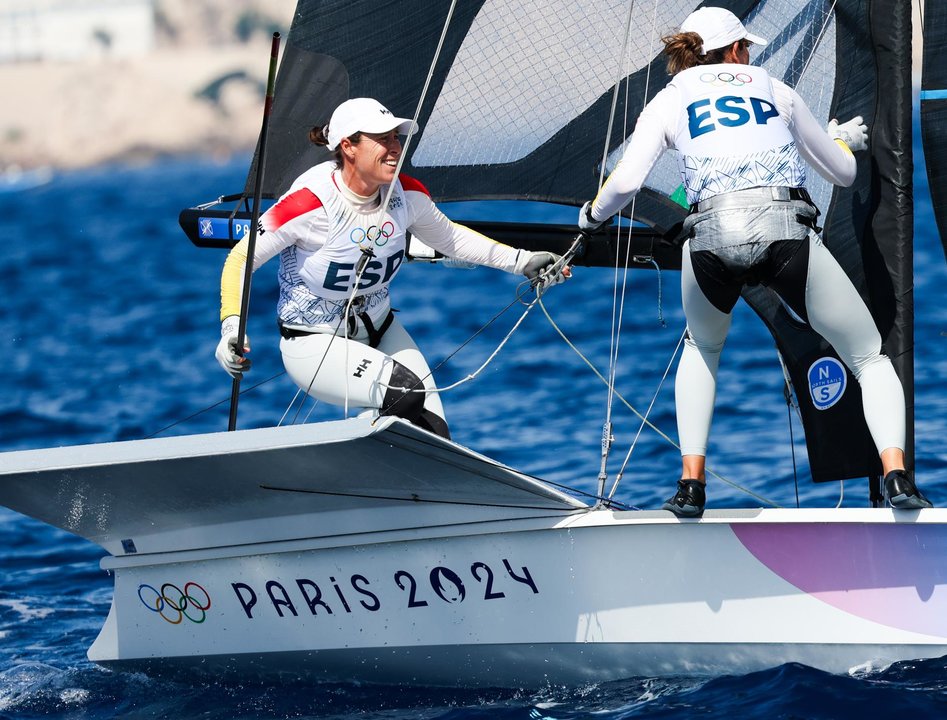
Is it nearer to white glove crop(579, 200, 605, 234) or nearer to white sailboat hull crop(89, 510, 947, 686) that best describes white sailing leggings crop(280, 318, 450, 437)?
white sailboat hull crop(89, 510, 947, 686)

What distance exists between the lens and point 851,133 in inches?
151

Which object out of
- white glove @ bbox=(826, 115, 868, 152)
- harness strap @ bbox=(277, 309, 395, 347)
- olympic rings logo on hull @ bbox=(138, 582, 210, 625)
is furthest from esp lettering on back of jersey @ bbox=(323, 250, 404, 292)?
white glove @ bbox=(826, 115, 868, 152)

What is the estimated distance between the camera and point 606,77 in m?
4.43

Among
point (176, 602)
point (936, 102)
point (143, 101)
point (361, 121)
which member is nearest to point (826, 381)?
point (936, 102)

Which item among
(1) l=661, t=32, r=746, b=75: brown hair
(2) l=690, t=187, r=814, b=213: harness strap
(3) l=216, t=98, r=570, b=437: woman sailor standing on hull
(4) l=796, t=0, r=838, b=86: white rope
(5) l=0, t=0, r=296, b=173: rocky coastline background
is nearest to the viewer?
(2) l=690, t=187, r=814, b=213: harness strap

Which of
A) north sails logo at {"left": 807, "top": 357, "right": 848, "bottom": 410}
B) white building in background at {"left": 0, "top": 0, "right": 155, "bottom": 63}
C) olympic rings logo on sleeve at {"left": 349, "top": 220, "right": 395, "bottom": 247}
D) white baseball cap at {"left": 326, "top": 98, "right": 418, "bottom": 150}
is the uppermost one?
white building in background at {"left": 0, "top": 0, "right": 155, "bottom": 63}

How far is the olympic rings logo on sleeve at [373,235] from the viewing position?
377 centimetres

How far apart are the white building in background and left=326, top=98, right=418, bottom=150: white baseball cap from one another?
84.7 metres

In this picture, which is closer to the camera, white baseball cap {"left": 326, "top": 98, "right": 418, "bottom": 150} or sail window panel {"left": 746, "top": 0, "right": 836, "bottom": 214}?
white baseball cap {"left": 326, "top": 98, "right": 418, "bottom": 150}

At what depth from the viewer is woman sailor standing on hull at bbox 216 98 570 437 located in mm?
3732

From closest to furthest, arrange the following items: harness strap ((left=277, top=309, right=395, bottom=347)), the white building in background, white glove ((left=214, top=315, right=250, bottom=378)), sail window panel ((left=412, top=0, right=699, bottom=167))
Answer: white glove ((left=214, top=315, right=250, bottom=378)) < harness strap ((left=277, top=309, right=395, bottom=347)) < sail window panel ((left=412, top=0, right=699, bottom=167)) < the white building in background

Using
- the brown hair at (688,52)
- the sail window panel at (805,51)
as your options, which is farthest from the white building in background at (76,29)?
the brown hair at (688,52)

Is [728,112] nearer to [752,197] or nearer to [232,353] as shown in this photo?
[752,197]

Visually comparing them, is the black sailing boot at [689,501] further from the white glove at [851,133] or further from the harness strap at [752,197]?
the white glove at [851,133]
